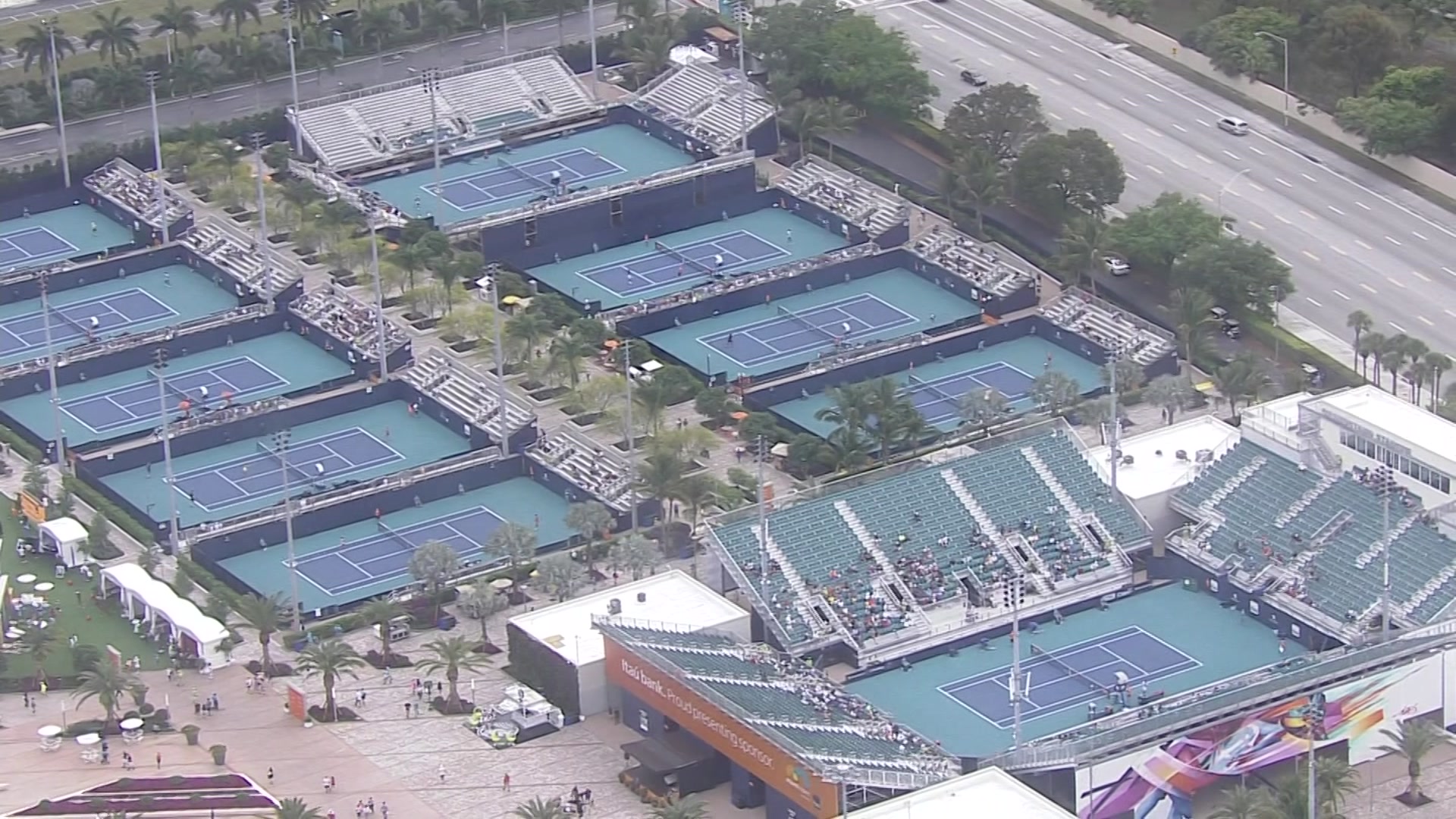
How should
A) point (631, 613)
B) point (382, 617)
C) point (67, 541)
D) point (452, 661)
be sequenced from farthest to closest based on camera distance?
point (67, 541), point (382, 617), point (631, 613), point (452, 661)

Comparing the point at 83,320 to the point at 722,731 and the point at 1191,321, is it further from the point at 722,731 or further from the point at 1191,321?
the point at 722,731

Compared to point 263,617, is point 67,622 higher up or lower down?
lower down

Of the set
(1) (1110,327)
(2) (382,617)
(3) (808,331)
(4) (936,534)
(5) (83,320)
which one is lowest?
(5) (83,320)

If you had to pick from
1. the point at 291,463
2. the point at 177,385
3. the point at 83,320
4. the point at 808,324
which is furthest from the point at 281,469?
the point at 808,324

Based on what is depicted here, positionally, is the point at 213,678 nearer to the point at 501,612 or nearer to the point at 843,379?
the point at 501,612

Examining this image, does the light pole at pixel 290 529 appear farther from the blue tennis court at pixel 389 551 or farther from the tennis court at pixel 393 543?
the blue tennis court at pixel 389 551

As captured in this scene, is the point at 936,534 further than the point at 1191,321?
No

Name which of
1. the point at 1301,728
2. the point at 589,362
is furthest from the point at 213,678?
the point at 1301,728
